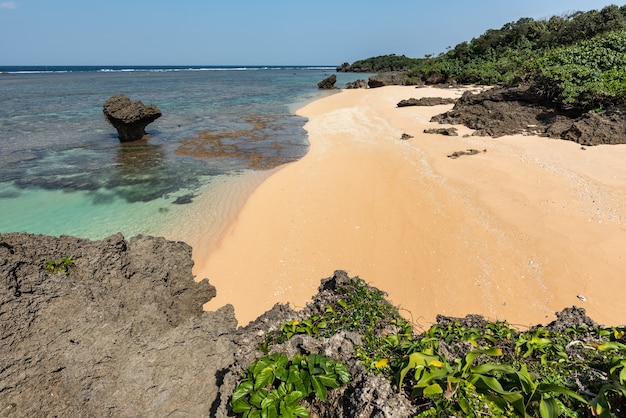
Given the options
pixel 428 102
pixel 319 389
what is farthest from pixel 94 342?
pixel 428 102

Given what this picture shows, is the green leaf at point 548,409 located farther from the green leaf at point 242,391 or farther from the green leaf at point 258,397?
the green leaf at point 242,391

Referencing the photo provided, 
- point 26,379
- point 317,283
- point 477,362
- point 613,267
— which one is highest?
point 477,362

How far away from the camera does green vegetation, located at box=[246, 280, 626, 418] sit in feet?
6.72

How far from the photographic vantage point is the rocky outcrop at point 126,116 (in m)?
17.9

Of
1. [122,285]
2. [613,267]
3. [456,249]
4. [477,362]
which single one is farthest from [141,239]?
[613,267]

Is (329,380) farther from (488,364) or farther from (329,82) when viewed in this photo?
(329,82)

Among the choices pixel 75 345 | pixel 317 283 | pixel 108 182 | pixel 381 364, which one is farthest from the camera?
pixel 108 182

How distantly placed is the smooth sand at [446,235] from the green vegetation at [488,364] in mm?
1969

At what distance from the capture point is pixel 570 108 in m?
16.1

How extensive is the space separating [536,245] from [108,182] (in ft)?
48.1

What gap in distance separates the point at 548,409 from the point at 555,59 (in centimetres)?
2449

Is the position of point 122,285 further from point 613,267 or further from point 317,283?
point 613,267

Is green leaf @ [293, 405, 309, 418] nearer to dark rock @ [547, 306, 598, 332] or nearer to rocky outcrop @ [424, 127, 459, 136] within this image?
dark rock @ [547, 306, 598, 332]

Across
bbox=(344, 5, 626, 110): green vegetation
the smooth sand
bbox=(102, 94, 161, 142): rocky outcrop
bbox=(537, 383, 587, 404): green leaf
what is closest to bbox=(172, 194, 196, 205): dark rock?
the smooth sand
